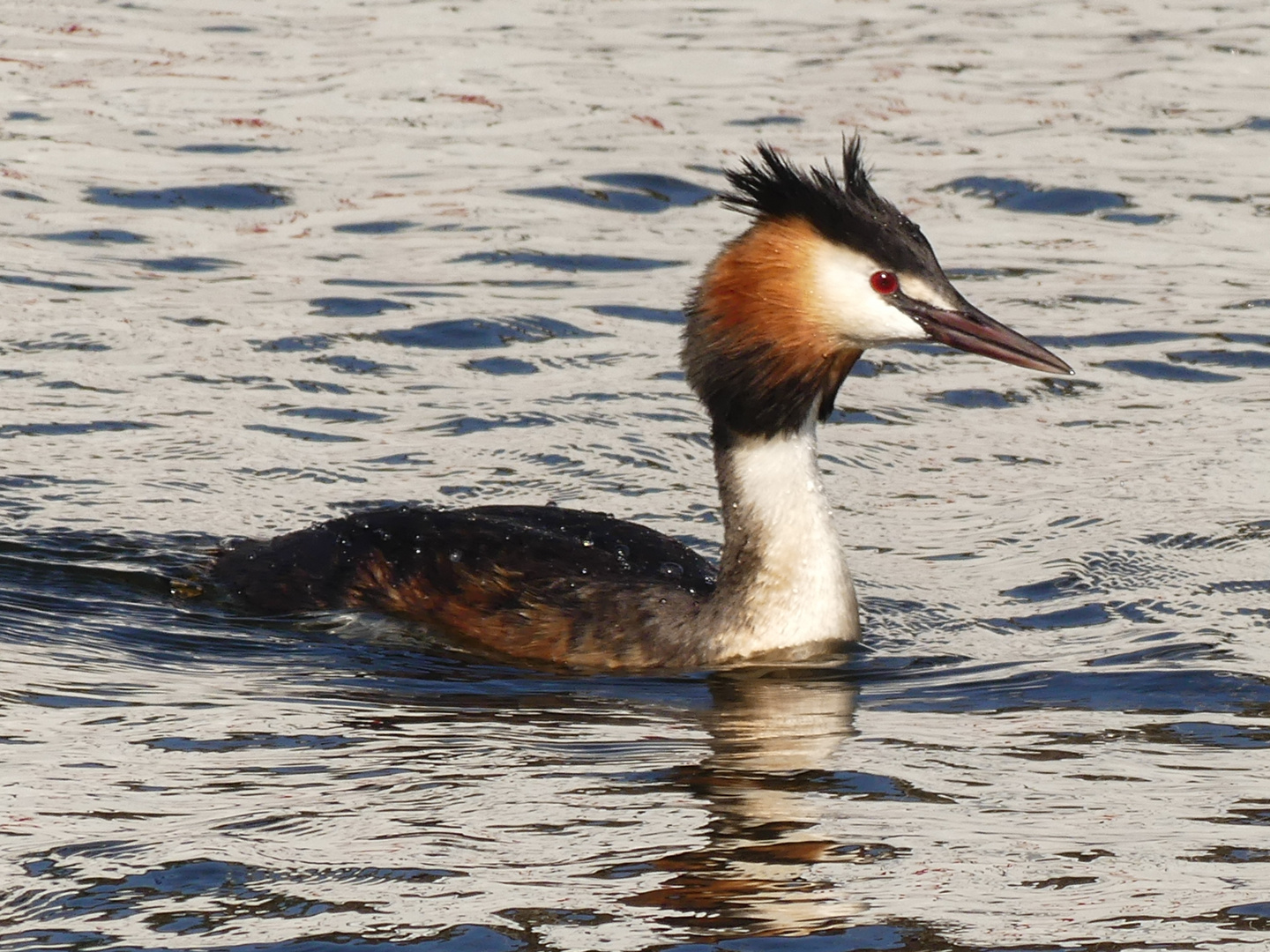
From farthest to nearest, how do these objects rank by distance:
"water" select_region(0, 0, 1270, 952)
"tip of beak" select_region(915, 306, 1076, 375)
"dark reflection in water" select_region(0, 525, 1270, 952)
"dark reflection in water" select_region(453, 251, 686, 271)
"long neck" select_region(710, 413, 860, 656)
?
"dark reflection in water" select_region(453, 251, 686, 271) < "long neck" select_region(710, 413, 860, 656) < "tip of beak" select_region(915, 306, 1076, 375) < "water" select_region(0, 0, 1270, 952) < "dark reflection in water" select_region(0, 525, 1270, 952)

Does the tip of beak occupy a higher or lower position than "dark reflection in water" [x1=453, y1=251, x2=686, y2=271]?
lower

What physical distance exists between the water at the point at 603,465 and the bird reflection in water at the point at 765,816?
0.07ft

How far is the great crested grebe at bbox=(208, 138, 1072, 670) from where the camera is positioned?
7.43 m

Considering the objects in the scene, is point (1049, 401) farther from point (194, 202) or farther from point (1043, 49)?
point (1043, 49)

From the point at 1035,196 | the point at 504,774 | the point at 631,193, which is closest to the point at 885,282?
the point at 504,774

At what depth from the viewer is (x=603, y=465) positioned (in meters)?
10.4

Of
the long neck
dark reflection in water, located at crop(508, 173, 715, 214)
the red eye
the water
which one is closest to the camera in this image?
the water

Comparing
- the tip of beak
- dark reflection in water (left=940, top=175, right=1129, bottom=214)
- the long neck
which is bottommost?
the long neck

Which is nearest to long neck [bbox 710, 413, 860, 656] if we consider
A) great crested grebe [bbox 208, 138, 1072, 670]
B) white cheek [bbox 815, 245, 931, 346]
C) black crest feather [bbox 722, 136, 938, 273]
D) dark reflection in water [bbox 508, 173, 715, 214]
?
great crested grebe [bbox 208, 138, 1072, 670]

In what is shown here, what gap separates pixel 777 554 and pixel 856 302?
0.91 meters

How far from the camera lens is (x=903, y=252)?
7.38 metres

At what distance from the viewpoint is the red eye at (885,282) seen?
7.39 metres

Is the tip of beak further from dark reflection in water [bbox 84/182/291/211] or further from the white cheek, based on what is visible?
dark reflection in water [bbox 84/182/291/211]

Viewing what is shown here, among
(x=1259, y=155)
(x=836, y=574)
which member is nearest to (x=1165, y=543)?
(x=836, y=574)
